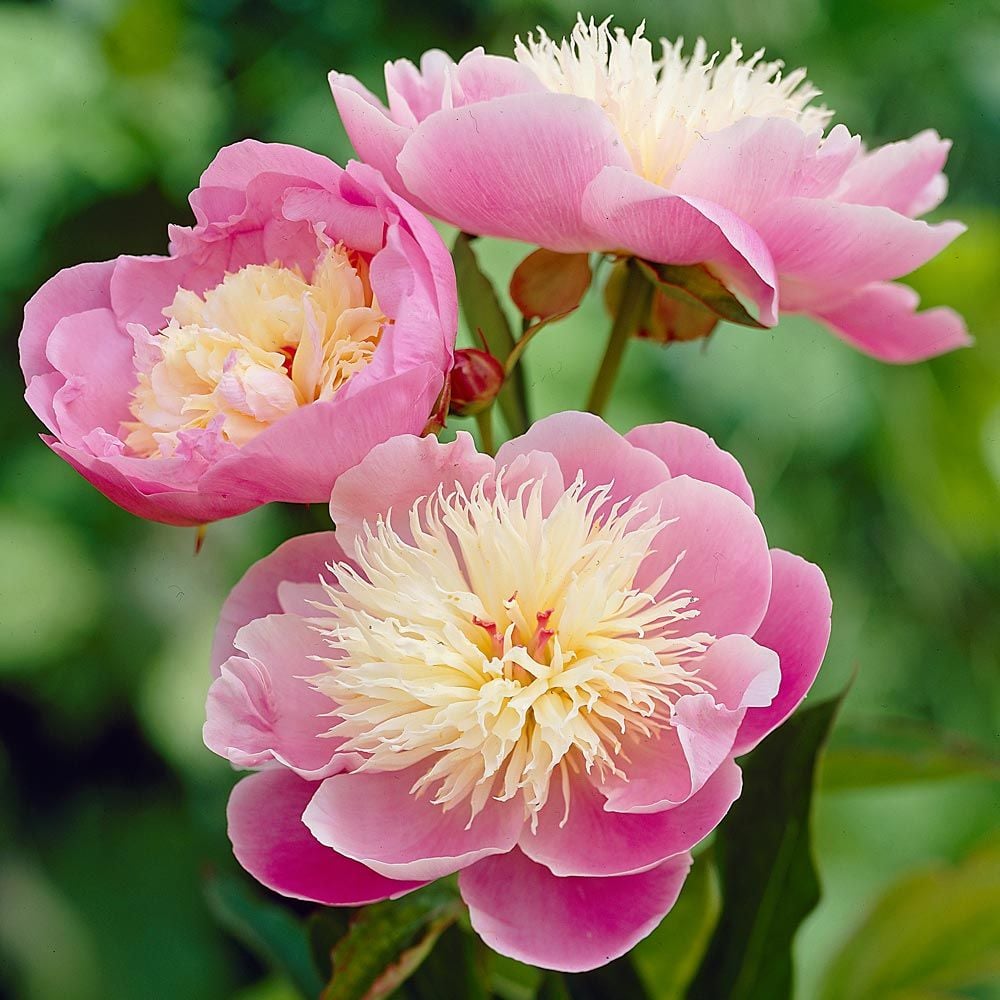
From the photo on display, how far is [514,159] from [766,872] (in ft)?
0.83

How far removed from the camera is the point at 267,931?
1.62 ft

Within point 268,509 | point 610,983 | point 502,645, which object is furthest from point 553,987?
point 268,509

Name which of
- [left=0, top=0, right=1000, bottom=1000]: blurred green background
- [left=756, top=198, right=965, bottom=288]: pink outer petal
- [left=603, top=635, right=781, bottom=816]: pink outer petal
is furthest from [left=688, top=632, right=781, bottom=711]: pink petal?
[left=0, top=0, right=1000, bottom=1000]: blurred green background

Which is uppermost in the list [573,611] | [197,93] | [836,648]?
Result: [573,611]

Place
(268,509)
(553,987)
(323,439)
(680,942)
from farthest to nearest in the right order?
(268,509)
(680,942)
(553,987)
(323,439)

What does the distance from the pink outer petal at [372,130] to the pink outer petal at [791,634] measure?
0.44 ft

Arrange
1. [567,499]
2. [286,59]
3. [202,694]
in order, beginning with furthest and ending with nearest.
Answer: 1. [286,59]
2. [202,694]
3. [567,499]

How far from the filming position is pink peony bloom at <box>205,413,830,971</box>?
291mm

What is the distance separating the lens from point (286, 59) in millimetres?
1062

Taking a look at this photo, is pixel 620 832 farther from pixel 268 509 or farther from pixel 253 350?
pixel 268 509

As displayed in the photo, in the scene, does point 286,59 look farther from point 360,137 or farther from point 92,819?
point 360,137

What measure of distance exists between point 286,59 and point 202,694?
1.77ft

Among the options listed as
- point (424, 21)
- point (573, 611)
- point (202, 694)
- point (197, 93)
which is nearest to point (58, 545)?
point (202, 694)

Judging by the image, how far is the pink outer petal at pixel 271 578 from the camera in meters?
0.32
